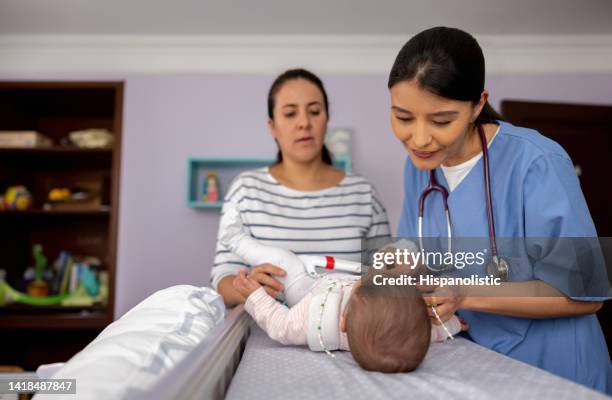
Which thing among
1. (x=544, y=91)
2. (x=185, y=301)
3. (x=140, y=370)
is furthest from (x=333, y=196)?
(x=544, y=91)

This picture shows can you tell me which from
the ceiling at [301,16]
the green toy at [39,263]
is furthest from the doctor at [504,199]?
the green toy at [39,263]

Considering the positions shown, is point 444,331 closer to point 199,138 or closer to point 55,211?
point 199,138

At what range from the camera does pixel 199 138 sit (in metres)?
3.53

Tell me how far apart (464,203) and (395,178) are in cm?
238

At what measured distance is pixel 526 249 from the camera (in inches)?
41.1

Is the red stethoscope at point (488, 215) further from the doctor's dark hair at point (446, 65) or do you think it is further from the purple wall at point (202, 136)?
the purple wall at point (202, 136)

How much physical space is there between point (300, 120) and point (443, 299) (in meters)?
0.89

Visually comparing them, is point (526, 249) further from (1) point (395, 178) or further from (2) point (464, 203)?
(1) point (395, 178)

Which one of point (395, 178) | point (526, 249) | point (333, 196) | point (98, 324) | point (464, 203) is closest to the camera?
point (526, 249)

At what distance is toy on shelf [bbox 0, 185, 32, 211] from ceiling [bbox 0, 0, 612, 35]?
3.66 ft

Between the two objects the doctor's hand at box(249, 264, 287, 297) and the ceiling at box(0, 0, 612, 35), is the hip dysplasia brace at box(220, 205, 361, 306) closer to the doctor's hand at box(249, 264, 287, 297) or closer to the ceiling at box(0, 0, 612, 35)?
the doctor's hand at box(249, 264, 287, 297)

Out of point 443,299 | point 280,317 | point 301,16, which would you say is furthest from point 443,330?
point 301,16

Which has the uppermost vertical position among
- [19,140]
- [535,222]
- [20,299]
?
[19,140]

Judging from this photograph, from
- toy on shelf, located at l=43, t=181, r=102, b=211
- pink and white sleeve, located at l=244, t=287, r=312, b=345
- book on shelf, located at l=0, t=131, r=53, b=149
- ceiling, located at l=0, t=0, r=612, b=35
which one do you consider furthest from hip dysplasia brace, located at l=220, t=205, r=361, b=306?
book on shelf, located at l=0, t=131, r=53, b=149
